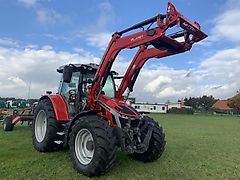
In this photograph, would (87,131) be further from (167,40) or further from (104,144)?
(167,40)

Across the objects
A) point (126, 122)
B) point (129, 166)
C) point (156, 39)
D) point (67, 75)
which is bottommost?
point (129, 166)

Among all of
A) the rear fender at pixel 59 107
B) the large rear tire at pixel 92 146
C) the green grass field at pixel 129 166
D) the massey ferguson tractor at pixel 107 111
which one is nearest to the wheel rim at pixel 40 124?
the massey ferguson tractor at pixel 107 111

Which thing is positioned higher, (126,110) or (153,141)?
(126,110)

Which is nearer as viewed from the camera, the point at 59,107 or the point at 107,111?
the point at 107,111

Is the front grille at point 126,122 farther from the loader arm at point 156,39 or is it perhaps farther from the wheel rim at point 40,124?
the wheel rim at point 40,124

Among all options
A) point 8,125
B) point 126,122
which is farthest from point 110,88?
point 8,125

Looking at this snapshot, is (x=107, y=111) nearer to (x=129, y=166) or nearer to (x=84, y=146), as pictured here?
(x=84, y=146)

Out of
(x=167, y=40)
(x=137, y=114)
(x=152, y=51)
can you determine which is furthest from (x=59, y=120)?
(x=167, y=40)

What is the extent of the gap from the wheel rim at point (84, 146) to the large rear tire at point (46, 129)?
3.95 feet

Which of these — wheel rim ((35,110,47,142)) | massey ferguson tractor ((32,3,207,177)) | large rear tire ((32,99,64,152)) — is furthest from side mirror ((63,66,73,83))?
wheel rim ((35,110,47,142))

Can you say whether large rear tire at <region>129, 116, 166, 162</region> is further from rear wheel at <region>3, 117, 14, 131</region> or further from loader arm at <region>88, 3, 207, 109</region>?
rear wheel at <region>3, 117, 14, 131</region>

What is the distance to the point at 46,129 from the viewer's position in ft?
27.9

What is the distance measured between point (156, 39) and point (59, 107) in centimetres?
376

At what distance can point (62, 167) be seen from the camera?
699cm
